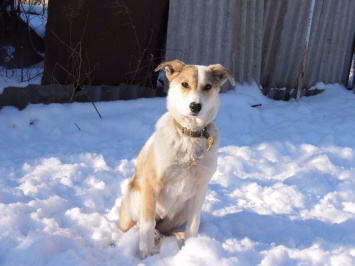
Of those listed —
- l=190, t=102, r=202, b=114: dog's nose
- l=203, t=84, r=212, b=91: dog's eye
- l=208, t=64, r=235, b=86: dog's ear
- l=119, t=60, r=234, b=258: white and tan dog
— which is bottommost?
l=119, t=60, r=234, b=258: white and tan dog

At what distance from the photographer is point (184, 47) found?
5836mm

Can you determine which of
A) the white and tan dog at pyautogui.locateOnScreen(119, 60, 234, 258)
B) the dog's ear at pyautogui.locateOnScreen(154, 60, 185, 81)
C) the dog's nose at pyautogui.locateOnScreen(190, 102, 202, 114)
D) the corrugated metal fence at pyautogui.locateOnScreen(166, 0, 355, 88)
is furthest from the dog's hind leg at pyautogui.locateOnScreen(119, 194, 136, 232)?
the corrugated metal fence at pyautogui.locateOnScreen(166, 0, 355, 88)

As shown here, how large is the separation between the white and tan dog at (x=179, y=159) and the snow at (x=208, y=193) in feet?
0.61

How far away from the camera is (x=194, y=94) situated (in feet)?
8.64

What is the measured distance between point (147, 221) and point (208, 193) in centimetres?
110

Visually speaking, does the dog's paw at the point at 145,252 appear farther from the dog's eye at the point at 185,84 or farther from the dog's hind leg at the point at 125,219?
the dog's eye at the point at 185,84

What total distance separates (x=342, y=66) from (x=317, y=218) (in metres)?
6.75

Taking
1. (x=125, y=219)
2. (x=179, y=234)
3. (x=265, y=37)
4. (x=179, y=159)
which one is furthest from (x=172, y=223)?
(x=265, y=37)

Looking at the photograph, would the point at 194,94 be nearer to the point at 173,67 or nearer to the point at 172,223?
the point at 173,67

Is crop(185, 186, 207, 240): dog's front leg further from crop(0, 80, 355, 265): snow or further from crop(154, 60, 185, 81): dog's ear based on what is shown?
crop(154, 60, 185, 81): dog's ear

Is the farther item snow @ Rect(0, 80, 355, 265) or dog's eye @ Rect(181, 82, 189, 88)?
dog's eye @ Rect(181, 82, 189, 88)

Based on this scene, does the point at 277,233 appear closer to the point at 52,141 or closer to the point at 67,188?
the point at 67,188

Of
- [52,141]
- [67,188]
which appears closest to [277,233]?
[67,188]

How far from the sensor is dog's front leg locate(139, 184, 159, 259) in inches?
104
